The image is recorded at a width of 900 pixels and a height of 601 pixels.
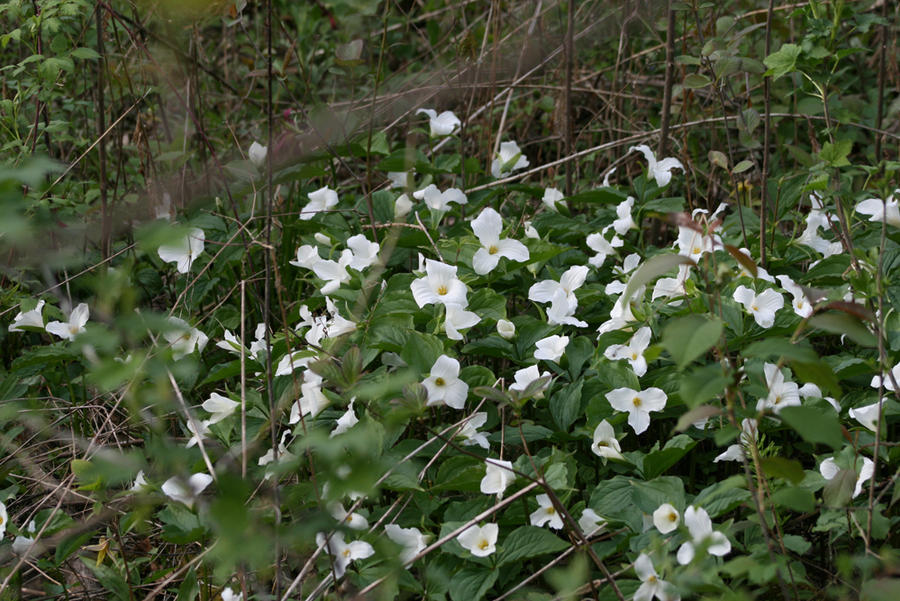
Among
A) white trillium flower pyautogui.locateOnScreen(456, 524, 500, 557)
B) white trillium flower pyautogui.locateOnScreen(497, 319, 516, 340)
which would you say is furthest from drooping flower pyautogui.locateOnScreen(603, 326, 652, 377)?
white trillium flower pyautogui.locateOnScreen(456, 524, 500, 557)

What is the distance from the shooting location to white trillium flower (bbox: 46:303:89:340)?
194 centimetres

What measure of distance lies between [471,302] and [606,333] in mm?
295

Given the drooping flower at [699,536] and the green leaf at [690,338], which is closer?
the green leaf at [690,338]

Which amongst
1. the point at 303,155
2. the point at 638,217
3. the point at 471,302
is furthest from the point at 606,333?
the point at 303,155

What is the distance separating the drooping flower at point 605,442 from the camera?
156 centimetres

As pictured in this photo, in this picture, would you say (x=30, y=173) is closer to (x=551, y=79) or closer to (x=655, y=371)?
(x=655, y=371)

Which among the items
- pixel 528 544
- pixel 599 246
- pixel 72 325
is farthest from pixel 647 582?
pixel 72 325

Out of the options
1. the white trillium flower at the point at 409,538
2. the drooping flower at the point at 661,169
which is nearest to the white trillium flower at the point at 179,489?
the white trillium flower at the point at 409,538

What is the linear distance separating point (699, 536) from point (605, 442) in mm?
292

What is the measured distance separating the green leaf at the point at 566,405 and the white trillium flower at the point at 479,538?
31 centimetres

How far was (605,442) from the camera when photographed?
1.60 metres

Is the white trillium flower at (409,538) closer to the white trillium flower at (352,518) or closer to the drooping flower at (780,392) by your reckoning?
the white trillium flower at (352,518)

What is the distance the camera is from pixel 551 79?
355cm

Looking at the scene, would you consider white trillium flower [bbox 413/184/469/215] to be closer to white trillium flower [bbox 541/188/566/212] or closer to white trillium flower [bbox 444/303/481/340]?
white trillium flower [bbox 541/188/566/212]
